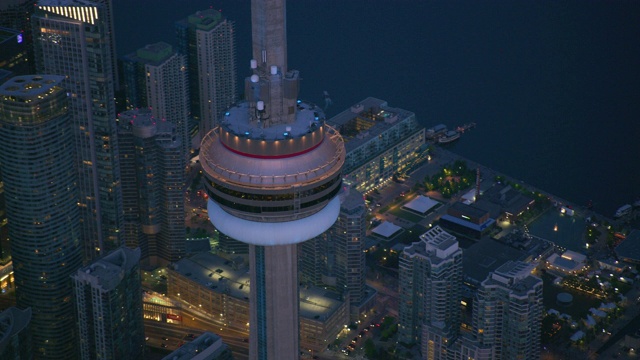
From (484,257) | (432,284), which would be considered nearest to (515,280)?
(432,284)

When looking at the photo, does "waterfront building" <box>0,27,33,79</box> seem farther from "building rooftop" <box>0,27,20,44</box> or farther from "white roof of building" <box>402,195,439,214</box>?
"white roof of building" <box>402,195,439,214</box>

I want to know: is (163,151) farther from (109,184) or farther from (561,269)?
(561,269)

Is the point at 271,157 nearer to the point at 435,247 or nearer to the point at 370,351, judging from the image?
the point at 435,247

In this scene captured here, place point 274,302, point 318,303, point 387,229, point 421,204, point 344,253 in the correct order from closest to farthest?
1. point 274,302
2. point 318,303
3. point 344,253
4. point 387,229
5. point 421,204

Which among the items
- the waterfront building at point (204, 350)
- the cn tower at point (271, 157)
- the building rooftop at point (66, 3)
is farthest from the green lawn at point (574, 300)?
the cn tower at point (271, 157)

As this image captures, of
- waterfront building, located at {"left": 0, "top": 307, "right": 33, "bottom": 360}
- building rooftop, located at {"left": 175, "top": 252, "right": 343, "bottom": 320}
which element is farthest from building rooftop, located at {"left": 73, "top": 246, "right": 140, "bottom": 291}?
building rooftop, located at {"left": 175, "top": 252, "right": 343, "bottom": 320}
